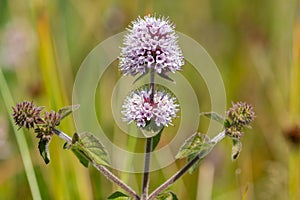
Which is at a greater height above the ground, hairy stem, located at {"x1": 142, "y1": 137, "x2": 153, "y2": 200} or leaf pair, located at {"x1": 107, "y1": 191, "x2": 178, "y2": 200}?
hairy stem, located at {"x1": 142, "y1": 137, "x2": 153, "y2": 200}

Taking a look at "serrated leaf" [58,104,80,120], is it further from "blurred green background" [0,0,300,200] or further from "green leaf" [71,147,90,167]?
"blurred green background" [0,0,300,200]

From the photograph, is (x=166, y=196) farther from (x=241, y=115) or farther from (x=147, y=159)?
(x=241, y=115)

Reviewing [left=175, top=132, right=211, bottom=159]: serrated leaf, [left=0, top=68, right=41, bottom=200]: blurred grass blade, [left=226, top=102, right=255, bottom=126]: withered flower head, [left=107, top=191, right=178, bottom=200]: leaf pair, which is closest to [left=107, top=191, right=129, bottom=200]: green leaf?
[left=107, top=191, right=178, bottom=200]: leaf pair

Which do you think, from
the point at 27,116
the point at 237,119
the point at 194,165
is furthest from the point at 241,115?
the point at 27,116

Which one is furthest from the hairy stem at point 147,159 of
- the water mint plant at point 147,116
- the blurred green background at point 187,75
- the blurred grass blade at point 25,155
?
the blurred grass blade at point 25,155

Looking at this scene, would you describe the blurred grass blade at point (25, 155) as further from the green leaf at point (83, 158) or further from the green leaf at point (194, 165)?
the green leaf at point (194, 165)
